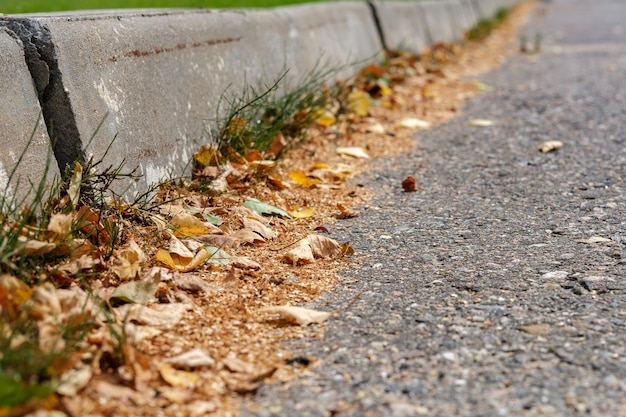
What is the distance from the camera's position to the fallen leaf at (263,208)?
2.88 meters

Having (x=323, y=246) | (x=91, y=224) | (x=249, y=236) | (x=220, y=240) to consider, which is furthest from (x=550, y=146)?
(x=91, y=224)

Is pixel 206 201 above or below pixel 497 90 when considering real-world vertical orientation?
above

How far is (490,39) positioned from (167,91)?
27.7 feet

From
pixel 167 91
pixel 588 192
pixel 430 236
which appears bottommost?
pixel 588 192

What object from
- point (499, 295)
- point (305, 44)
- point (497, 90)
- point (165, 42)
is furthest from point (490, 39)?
point (499, 295)

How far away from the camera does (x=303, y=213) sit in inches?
116

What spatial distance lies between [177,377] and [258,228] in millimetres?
1047

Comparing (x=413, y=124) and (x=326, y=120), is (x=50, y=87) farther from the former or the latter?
(x=413, y=124)

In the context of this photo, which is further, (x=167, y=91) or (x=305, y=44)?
(x=305, y=44)

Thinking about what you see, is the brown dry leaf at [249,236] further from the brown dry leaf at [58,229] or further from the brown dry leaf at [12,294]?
the brown dry leaf at [12,294]

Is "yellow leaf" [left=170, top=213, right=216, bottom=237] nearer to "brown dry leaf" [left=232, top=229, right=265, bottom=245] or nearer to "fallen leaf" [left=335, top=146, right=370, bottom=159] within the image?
"brown dry leaf" [left=232, top=229, right=265, bottom=245]

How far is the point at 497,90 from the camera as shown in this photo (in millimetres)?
5883

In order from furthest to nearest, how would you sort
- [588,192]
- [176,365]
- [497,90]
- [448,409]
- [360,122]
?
[497,90], [360,122], [588,192], [176,365], [448,409]

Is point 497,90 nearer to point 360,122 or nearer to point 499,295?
point 360,122
